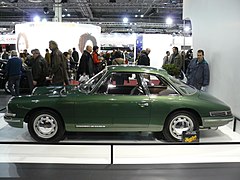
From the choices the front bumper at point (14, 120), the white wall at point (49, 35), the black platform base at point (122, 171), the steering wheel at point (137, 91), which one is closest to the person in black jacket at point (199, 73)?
the steering wheel at point (137, 91)

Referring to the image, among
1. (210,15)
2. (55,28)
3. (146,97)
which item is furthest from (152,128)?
(55,28)

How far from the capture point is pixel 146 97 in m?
4.78

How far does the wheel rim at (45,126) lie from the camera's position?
4766mm

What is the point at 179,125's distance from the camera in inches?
191

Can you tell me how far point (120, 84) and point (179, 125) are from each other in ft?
4.19

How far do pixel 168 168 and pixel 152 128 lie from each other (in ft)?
3.48

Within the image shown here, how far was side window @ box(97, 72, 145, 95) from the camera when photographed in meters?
4.92

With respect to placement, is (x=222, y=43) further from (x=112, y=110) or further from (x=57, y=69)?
(x=57, y=69)

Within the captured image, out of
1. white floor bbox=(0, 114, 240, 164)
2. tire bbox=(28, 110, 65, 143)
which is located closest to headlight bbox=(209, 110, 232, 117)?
white floor bbox=(0, 114, 240, 164)

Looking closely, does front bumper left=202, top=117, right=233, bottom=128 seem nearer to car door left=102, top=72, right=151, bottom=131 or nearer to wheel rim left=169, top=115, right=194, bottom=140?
wheel rim left=169, top=115, right=194, bottom=140

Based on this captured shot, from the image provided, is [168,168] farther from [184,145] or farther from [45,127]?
[45,127]

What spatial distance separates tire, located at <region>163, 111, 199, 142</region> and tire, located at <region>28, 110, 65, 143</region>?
1.66 m

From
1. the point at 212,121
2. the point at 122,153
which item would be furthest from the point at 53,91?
the point at 212,121

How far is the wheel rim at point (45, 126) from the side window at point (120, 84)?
0.86m
